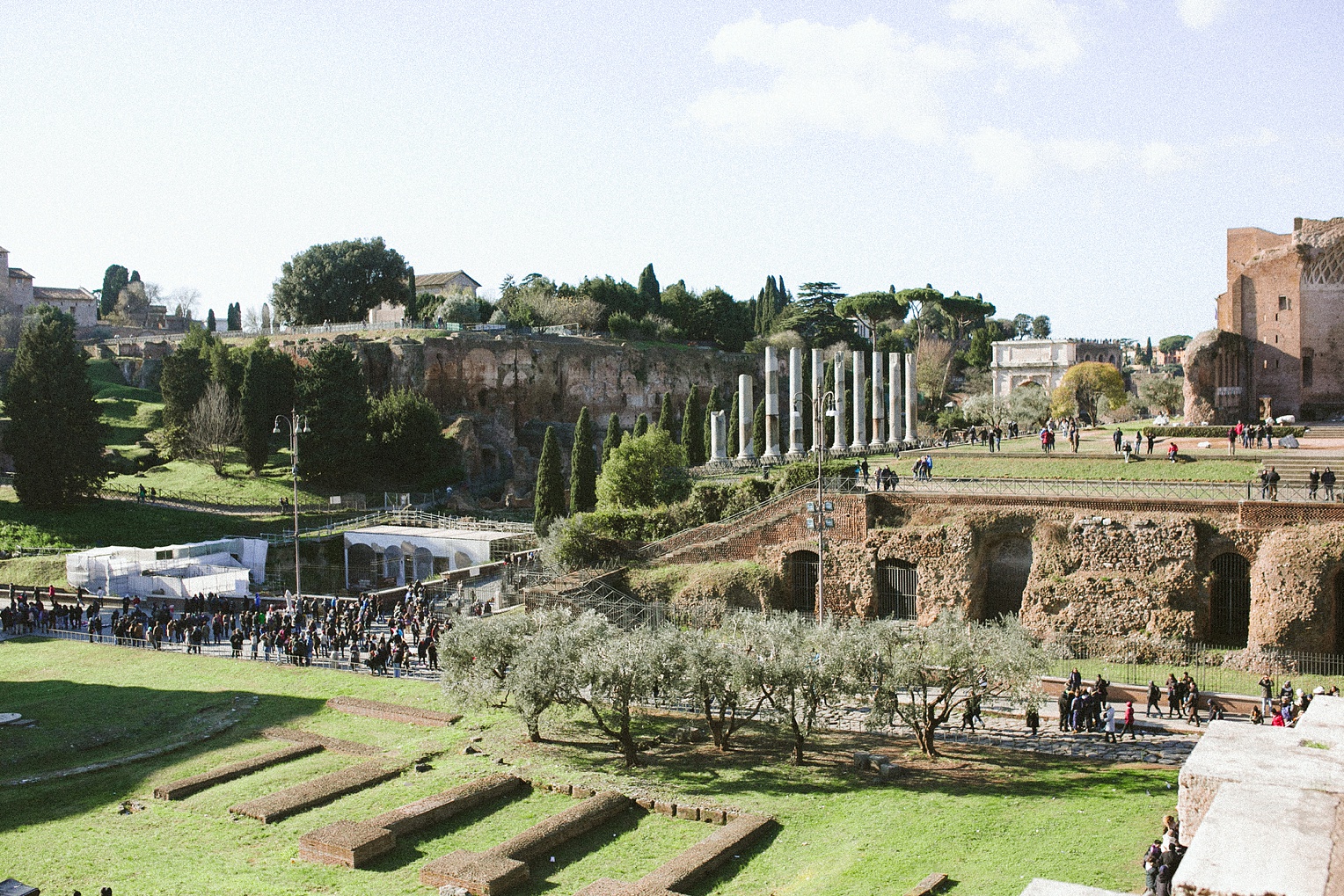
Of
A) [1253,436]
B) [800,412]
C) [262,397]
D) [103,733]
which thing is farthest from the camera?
[262,397]

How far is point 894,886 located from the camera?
551 inches

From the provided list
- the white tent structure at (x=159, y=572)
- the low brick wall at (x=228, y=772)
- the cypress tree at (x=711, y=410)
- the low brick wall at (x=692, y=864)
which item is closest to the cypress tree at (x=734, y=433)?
the cypress tree at (x=711, y=410)

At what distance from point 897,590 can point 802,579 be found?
2.94 meters

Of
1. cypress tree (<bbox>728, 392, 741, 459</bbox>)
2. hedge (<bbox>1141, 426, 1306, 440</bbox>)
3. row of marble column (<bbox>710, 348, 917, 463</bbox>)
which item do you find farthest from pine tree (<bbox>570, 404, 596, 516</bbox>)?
hedge (<bbox>1141, 426, 1306, 440</bbox>)

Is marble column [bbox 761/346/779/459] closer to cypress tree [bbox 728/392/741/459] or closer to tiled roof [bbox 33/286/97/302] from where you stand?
cypress tree [bbox 728/392/741/459]

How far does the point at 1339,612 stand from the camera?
85.2ft

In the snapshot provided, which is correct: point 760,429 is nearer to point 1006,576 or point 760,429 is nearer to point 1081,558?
point 1006,576

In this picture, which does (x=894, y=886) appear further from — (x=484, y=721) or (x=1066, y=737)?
(x=484, y=721)

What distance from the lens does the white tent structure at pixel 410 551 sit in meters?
40.1

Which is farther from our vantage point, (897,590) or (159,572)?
(159,572)

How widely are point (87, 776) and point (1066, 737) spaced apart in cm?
1817

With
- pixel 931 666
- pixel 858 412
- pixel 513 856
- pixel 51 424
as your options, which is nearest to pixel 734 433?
pixel 858 412

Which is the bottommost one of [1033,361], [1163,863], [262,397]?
[1163,863]

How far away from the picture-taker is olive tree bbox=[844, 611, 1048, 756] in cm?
1925
